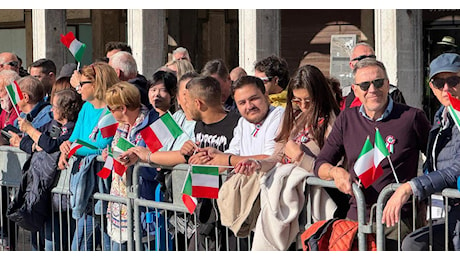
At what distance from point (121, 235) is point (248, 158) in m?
1.49

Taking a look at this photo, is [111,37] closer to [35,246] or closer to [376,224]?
[35,246]

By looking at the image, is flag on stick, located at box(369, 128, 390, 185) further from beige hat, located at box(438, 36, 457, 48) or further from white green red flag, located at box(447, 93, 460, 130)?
beige hat, located at box(438, 36, 457, 48)

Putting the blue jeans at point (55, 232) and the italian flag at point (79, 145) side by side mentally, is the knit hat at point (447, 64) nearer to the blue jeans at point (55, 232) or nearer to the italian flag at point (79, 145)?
the italian flag at point (79, 145)

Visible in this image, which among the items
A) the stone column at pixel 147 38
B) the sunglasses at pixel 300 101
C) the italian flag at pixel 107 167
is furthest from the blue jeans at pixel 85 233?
the stone column at pixel 147 38

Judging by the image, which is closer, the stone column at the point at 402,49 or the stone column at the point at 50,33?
A: the stone column at the point at 402,49

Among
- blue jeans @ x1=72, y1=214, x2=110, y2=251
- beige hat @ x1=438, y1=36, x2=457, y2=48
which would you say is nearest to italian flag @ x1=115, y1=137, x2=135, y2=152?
blue jeans @ x1=72, y1=214, x2=110, y2=251

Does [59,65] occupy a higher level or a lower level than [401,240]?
higher

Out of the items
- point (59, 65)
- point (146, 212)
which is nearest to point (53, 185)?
point (146, 212)

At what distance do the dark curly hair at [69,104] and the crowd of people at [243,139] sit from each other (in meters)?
0.01

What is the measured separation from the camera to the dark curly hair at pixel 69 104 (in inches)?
338

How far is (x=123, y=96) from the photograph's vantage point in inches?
302

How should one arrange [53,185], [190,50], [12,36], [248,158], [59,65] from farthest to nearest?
[12,36], [190,50], [59,65], [53,185], [248,158]

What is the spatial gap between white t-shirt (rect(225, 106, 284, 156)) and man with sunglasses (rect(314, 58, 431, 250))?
64 centimetres

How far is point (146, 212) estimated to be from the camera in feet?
24.2
